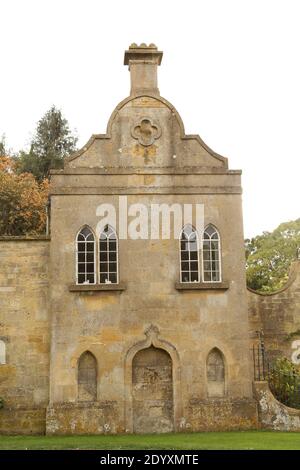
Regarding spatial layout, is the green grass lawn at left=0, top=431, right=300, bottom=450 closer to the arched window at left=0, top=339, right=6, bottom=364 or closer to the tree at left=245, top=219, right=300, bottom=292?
the arched window at left=0, top=339, right=6, bottom=364

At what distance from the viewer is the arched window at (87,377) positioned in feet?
78.9

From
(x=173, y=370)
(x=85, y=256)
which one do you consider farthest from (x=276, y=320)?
(x=85, y=256)

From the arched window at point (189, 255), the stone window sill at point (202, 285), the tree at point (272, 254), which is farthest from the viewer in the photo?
the tree at point (272, 254)

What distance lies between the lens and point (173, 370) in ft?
79.6

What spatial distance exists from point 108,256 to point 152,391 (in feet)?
15.0

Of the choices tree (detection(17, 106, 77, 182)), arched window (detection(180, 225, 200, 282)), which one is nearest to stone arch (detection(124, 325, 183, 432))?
arched window (detection(180, 225, 200, 282))

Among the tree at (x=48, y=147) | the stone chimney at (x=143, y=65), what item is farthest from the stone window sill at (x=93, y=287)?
the tree at (x=48, y=147)

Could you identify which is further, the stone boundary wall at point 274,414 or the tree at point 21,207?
the tree at point 21,207

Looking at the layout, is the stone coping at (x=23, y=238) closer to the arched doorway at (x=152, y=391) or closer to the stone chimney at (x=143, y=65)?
the arched doorway at (x=152, y=391)

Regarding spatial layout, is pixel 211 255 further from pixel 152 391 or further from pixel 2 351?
pixel 2 351

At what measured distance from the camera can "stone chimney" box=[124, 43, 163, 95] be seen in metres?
26.3

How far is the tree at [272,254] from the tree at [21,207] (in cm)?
1421

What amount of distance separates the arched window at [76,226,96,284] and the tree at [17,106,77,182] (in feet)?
79.7
